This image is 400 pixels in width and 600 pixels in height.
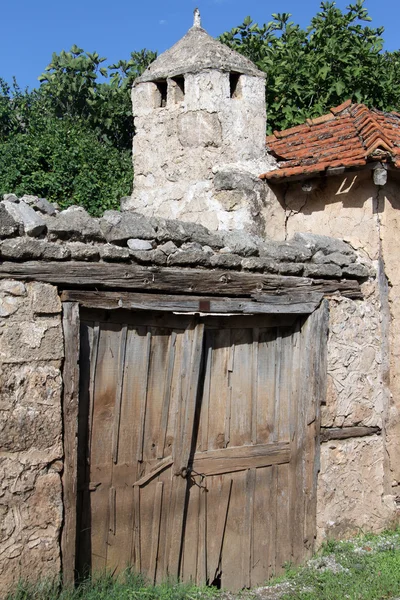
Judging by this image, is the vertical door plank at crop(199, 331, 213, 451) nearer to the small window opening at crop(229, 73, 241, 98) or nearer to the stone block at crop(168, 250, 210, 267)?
the stone block at crop(168, 250, 210, 267)

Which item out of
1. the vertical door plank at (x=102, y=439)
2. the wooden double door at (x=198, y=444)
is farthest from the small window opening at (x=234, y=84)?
the vertical door plank at (x=102, y=439)

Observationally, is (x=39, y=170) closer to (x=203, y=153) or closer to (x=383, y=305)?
(x=203, y=153)

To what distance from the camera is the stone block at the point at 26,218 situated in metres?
3.84

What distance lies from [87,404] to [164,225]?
4.32 feet

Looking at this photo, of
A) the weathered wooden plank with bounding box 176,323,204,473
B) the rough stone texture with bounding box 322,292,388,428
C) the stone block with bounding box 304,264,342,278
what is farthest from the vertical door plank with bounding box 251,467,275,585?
the stone block with bounding box 304,264,342,278

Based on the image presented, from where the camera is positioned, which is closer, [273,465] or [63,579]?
[63,579]

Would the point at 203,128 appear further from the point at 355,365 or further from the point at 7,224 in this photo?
the point at 7,224

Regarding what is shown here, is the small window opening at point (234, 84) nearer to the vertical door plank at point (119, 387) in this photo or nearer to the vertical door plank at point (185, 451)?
the vertical door plank at point (185, 451)

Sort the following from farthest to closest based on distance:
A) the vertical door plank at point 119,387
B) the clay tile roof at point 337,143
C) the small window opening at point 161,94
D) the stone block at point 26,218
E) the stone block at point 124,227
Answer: the small window opening at point 161,94 < the clay tile roof at point 337,143 < the vertical door plank at point 119,387 < the stone block at point 124,227 < the stone block at point 26,218

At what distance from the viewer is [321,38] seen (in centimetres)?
1358

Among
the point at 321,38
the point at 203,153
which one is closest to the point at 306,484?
the point at 203,153

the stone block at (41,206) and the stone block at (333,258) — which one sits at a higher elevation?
the stone block at (41,206)

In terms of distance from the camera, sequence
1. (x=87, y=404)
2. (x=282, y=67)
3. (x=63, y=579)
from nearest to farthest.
Result: 1. (x=63, y=579)
2. (x=87, y=404)
3. (x=282, y=67)

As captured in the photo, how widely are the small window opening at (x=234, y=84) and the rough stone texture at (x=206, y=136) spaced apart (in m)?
0.02
